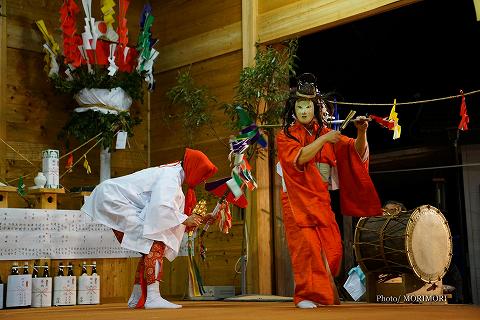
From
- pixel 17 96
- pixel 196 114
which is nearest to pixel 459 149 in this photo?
pixel 196 114

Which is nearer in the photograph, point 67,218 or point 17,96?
point 67,218

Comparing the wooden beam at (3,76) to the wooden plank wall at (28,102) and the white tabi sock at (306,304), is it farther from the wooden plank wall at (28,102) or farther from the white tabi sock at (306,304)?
the white tabi sock at (306,304)

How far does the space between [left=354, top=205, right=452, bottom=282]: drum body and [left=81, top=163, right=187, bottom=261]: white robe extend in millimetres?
1636

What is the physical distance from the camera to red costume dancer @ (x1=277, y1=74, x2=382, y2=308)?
13.4 feet

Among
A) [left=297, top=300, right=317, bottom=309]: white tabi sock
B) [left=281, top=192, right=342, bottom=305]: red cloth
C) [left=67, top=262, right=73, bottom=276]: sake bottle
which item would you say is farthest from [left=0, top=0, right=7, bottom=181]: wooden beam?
[left=297, top=300, right=317, bottom=309]: white tabi sock

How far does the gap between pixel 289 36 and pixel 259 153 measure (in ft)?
3.72

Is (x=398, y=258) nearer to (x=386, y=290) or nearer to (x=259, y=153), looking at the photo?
(x=386, y=290)

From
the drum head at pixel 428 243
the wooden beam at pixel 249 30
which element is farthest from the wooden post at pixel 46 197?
the drum head at pixel 428 243

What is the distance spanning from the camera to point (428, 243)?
17.1ft

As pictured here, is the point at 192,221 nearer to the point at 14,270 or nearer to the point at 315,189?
the point at 315,189

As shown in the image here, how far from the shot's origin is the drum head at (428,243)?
5.11 metres

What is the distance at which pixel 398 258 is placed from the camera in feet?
17.0

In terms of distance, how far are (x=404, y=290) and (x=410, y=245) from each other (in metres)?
0.37

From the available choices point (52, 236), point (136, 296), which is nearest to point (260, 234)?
point (52, 236)
